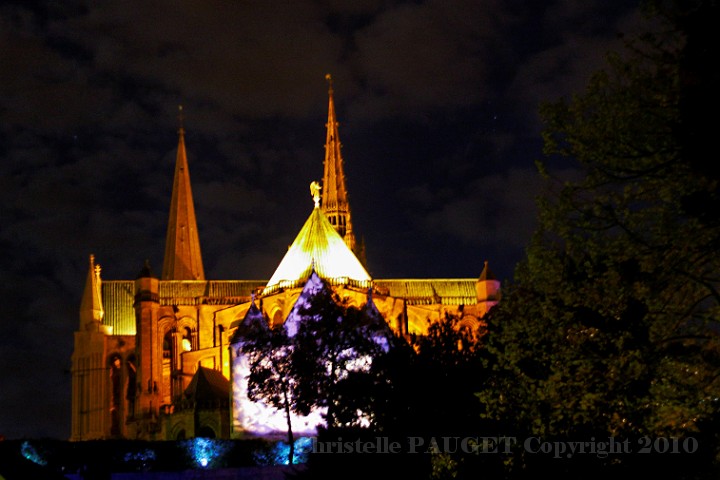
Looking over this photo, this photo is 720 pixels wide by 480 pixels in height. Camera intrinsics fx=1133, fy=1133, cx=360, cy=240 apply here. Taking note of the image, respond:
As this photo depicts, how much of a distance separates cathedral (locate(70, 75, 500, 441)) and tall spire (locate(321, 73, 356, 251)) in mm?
10739

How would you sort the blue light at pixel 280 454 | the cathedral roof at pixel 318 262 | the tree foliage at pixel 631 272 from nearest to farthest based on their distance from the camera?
1. the tree foliage at pixel 631 272
2. the blue light at pixel 280 454
3. the cathedral roof at pixel 318 262

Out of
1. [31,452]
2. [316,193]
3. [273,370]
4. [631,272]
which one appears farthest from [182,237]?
[631,272]

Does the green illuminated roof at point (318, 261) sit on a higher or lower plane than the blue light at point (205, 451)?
higher

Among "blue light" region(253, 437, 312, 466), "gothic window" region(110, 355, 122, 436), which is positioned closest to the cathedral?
"gothic window" region(110, 355, 122, 436)

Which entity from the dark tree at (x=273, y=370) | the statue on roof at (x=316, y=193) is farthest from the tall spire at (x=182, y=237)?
the dark tree at (x=273, y=370)

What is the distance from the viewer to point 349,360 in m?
46.6

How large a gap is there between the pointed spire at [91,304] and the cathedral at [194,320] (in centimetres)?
9

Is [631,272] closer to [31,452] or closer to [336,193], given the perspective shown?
[31,452]

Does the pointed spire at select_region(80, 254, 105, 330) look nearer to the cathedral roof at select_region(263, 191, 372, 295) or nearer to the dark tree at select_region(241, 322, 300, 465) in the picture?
the cathedral roof at select_region(263, 191, 372, 295)

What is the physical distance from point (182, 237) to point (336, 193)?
13.8 metres

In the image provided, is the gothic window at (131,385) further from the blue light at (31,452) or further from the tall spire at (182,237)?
the blue light at (31,452)

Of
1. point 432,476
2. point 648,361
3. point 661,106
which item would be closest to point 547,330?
point 648,361

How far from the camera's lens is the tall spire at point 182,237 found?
84.5 metres

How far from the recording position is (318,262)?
67062 millimetres
